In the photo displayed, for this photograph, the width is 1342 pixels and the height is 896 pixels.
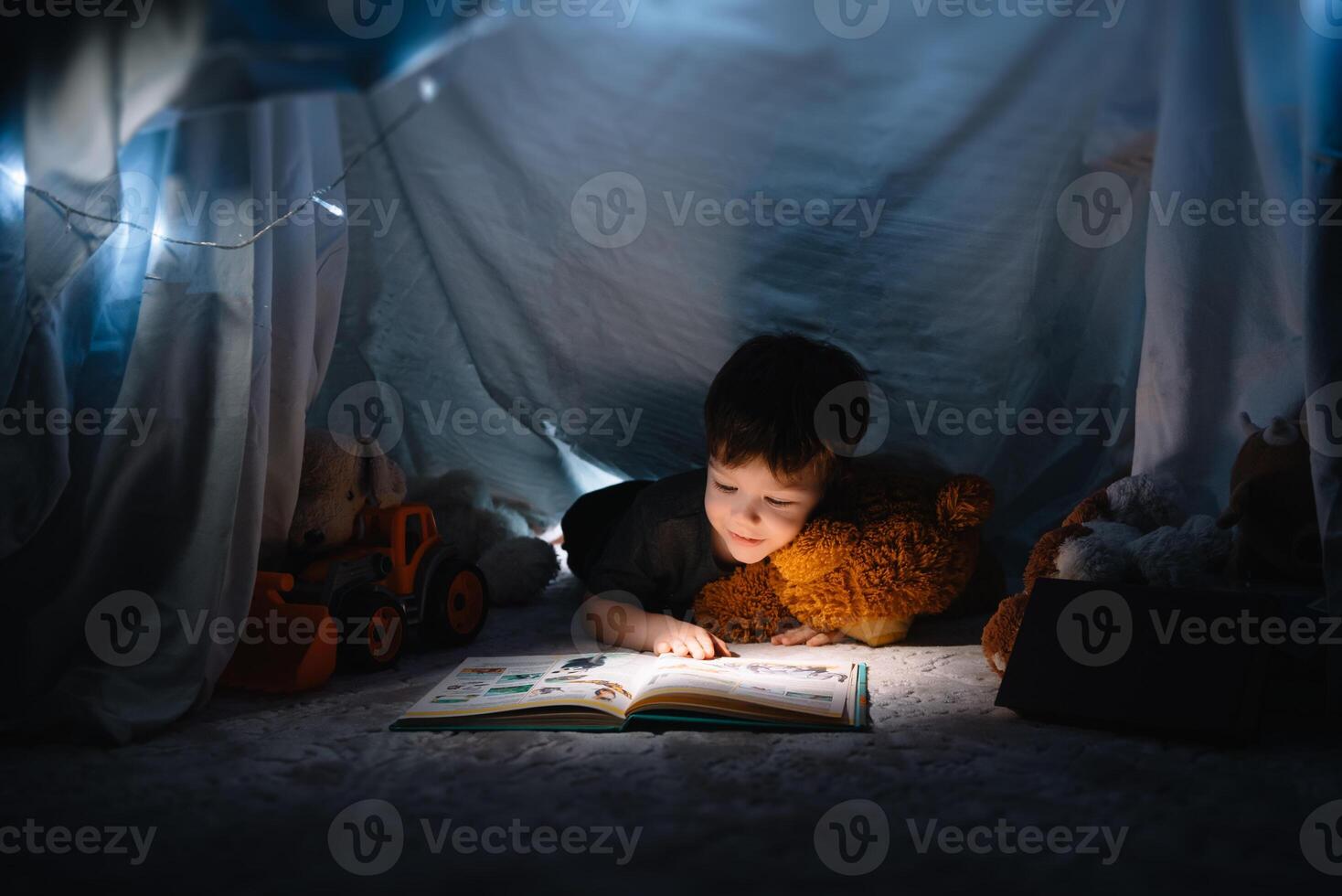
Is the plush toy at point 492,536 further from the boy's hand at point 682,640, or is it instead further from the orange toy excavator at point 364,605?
the boy's hand at point 682,640

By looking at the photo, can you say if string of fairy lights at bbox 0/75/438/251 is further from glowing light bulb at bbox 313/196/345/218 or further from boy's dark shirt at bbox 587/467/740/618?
boy's dark shirt at bbox 587/467/740/618

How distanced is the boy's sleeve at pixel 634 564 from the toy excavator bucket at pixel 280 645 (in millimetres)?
464

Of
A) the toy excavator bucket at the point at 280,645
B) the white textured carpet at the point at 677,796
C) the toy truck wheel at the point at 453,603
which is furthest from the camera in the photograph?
the toy truck wheel at the point at 453,603

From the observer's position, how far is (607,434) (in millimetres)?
2107

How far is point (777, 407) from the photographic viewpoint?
144 centimetres

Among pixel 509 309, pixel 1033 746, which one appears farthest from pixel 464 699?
pixel 509 309

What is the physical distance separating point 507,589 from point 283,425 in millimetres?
668

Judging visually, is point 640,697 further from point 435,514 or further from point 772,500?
point 435,514

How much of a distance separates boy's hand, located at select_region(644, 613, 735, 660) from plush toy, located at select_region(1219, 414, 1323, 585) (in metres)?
0.70

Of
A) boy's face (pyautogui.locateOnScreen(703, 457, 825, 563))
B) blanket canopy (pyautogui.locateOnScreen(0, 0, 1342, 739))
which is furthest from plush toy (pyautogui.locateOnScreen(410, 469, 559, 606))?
boy's face (pyautogui.locateOnScreen(703, 457, 825, 563))

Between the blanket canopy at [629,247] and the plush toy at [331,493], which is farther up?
the blanket canopy at [629,247]

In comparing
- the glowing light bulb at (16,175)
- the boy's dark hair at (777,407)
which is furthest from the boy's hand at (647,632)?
the glowing light bulb at (16,175)

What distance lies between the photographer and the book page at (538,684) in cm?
116

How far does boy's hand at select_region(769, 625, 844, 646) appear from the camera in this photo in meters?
1.55
